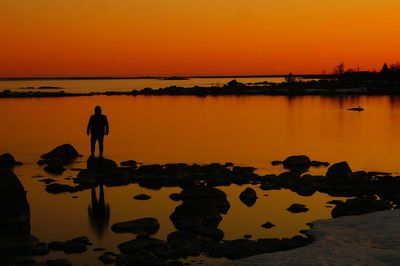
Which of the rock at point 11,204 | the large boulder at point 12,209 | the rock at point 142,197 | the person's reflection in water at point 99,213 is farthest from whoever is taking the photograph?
the rock at point 142,197

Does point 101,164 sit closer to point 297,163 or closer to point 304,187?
point 304,187

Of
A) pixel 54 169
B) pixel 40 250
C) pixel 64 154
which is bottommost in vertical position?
pixel 40 250

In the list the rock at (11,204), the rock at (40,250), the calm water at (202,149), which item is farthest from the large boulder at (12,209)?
the rock at (40,250)

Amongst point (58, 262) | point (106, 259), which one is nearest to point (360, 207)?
point (106, 259)

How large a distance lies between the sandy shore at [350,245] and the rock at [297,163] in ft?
37.6

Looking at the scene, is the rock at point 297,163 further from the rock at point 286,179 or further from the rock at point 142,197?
the rock at point 142,197

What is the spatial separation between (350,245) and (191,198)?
8142mm

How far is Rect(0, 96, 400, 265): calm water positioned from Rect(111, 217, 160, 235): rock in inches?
11.2

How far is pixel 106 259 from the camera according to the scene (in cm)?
1416

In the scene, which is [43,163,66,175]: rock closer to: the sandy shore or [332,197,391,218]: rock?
[332,197,391,218]: rock

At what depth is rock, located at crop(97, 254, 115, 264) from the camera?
552 inches

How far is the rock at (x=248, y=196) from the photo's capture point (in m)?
21.1

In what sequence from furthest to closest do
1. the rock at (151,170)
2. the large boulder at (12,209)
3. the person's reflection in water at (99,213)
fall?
the rock at (151,170) < the person's reflection in water at (99,213) < the large boulder at (12,209)

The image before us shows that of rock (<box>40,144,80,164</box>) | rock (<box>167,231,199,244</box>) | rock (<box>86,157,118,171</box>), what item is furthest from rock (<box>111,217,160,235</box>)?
rock (<box>40,144,80,164</box>)
